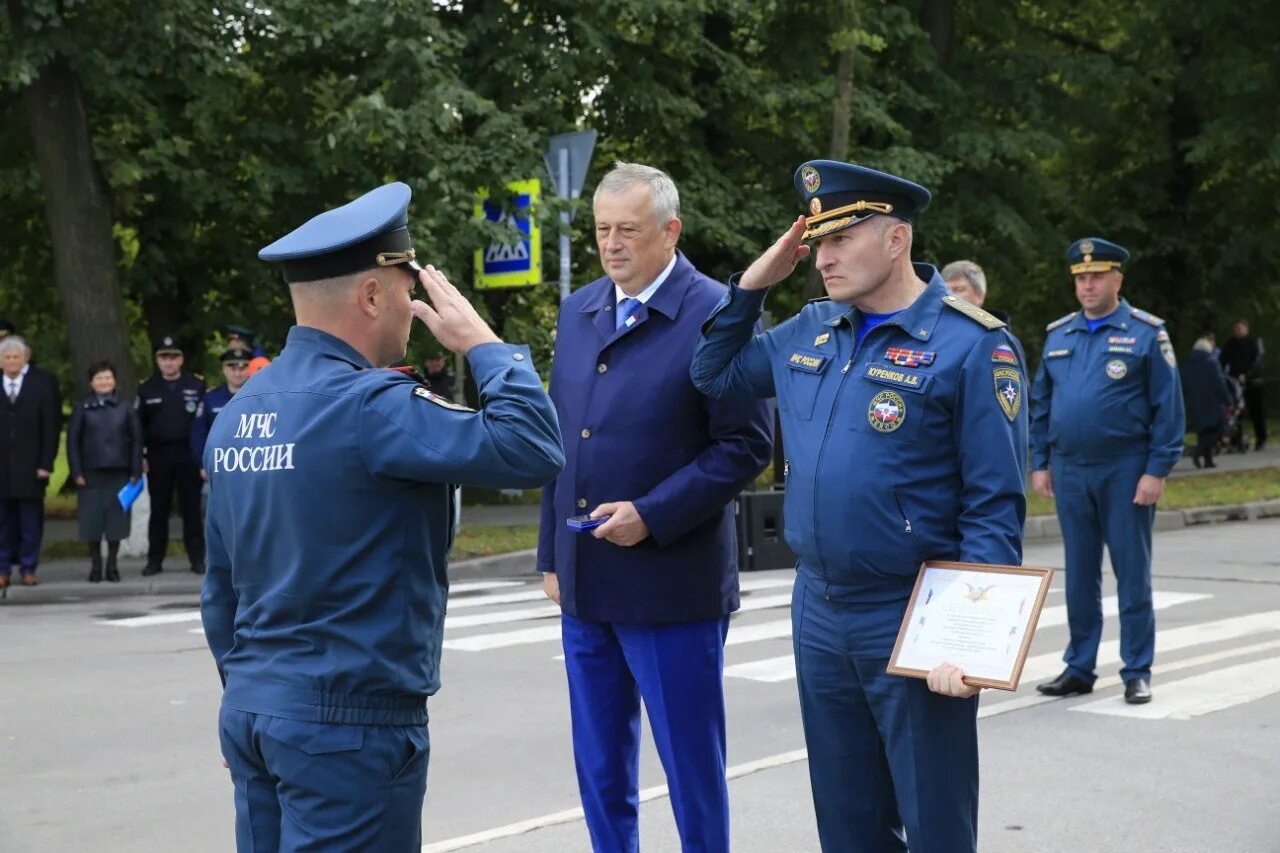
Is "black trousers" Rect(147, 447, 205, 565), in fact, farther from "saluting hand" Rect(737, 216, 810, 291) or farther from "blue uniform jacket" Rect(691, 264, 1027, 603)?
"blue uniform jacket" Rect(691, 264, 1027, 603)

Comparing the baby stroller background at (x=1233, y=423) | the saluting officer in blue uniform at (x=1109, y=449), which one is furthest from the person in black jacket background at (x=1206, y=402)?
the saluting officer in blue uniform at (x=1109, y=449)

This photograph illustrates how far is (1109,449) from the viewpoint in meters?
8.00

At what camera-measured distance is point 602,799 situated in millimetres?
4562

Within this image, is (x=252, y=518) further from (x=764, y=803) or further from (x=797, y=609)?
(x=764, y=803)

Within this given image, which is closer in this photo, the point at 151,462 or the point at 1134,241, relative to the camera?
the point at 151,462

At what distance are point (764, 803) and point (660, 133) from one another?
16.7m

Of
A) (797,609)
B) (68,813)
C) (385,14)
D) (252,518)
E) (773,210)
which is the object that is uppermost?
(385,14)

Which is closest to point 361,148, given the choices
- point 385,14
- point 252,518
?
point 385,14

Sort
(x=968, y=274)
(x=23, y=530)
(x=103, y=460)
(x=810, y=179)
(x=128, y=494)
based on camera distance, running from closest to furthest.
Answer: (x=810, y=179) < (x=968, y=274) < (x=128, y=494) < (x=23, y=530) < (x=103, y=460)

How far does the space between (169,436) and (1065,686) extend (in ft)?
30.6

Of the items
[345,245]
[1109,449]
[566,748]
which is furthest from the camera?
[1109,449]

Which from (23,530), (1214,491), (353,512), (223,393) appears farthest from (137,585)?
(1214,491)

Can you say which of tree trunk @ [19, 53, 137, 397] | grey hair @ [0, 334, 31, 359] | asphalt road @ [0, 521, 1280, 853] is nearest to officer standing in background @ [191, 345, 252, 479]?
grey hair @ [0, 334, 31, 359]

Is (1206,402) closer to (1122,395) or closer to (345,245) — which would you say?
(1122,395)
